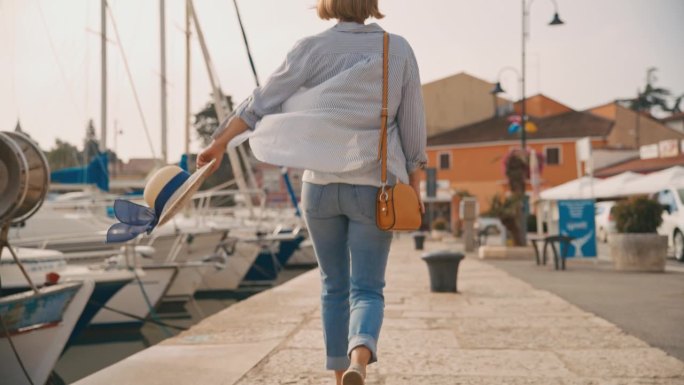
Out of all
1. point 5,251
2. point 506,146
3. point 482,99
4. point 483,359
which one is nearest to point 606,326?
point 483,359

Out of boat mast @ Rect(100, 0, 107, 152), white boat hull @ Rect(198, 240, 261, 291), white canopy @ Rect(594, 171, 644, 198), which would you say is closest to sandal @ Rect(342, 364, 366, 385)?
boat mast @ Rect(100, 0, 107, 152)

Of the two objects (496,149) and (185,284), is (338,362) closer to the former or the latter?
(185,284)

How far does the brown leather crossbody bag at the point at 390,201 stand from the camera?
10.4 feet

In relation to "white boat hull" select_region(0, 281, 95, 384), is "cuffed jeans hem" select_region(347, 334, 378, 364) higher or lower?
higher

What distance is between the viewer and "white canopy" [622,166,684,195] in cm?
2105

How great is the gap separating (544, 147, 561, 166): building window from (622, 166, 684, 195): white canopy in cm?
3398

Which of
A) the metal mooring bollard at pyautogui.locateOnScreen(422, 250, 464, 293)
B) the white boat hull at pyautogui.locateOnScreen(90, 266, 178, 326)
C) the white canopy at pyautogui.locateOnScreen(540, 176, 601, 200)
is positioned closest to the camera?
the metal mooring bollard at pyautogui.locateOnScreen(422, 250, 464, 293)

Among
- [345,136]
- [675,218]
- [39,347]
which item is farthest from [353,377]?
[675,218]

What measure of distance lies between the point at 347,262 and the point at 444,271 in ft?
23.2

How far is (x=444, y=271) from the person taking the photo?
10.4 meters

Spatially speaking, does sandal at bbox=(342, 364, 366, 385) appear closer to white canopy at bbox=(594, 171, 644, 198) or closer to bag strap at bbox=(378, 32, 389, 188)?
bag strap at bbox=(378, 32, 389, 188)

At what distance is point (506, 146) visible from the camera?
58844 millimetres

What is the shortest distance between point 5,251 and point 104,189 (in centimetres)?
613

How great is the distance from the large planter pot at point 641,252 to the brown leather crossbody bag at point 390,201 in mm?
12036
